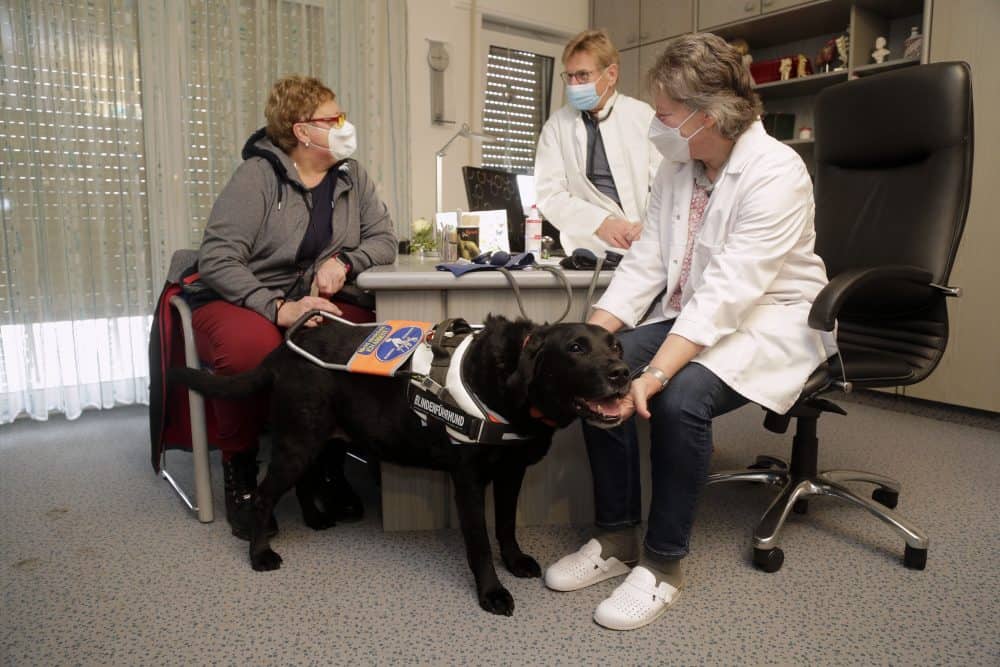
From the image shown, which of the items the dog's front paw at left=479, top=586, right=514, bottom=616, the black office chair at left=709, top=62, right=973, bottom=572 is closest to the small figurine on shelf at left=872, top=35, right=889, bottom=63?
the black office chair at left=709, top=62, right=973, bottom=572

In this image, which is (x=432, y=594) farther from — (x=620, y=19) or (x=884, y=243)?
(x=620, y=19)

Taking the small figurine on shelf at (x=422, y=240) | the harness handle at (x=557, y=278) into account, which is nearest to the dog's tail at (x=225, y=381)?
the harness handle at (x=557, y=278)

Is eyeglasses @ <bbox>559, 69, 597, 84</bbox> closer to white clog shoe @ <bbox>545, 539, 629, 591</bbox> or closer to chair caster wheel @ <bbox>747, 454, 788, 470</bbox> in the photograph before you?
chair caster wheel @ <bbox>747, 454, 788, 470</bbox>

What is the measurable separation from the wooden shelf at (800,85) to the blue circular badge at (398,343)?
2.92 meters

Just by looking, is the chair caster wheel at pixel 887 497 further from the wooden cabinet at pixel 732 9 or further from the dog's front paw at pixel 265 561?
the wooden cabinet at pixel 732 9

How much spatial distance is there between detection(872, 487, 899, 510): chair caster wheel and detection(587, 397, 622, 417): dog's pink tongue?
118cm

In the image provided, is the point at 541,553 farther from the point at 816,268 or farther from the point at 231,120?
the point at 231,120

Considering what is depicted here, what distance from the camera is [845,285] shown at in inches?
57.1

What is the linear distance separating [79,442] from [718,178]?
101 inches

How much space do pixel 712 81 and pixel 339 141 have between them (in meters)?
1.06

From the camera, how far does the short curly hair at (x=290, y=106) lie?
1958 millimetres

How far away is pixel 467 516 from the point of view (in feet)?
4.71

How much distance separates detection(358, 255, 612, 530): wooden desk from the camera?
1712 millimetres

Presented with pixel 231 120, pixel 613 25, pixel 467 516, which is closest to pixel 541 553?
pixel 467 516
